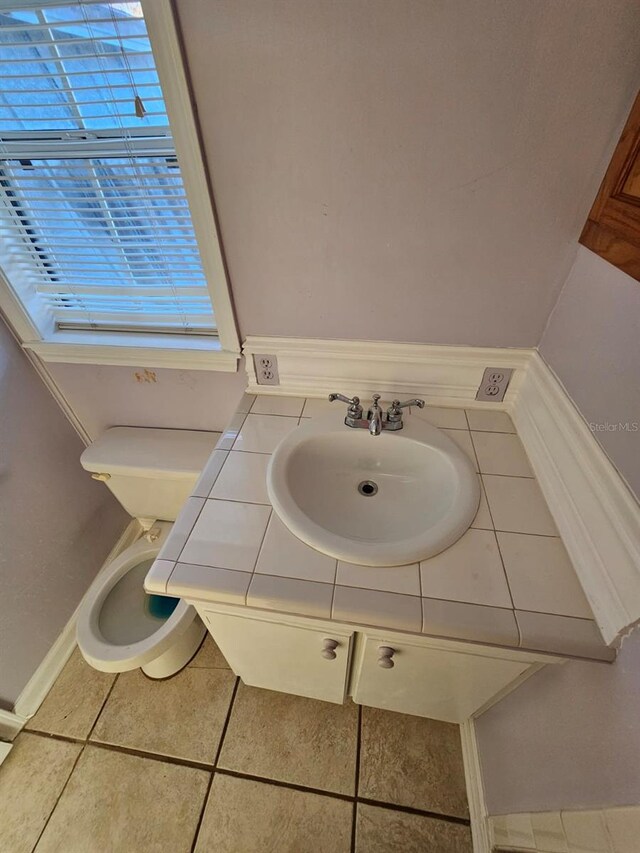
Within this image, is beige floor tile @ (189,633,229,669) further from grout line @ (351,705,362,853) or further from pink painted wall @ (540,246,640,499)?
pink painted wall @ (540,246,640,499)

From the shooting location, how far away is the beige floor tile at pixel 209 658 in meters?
1.27

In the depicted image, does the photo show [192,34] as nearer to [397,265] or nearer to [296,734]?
[397,265]

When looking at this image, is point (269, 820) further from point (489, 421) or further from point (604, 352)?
point (604, 352)

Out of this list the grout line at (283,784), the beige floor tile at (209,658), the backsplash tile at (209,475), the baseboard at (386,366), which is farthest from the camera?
the beige floor tile at (209,658)

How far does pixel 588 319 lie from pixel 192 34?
892mm

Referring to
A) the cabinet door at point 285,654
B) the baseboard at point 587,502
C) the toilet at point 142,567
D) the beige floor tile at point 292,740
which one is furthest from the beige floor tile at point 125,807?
the baseboard at point 587,502

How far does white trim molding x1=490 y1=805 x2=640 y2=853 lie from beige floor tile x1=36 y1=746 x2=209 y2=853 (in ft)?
2.69

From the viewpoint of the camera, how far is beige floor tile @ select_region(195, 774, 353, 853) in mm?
945

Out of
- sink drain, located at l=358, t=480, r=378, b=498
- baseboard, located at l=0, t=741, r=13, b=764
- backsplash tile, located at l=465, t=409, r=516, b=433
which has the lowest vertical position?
baseboard, located at l=0, t=741, r=13, b=764

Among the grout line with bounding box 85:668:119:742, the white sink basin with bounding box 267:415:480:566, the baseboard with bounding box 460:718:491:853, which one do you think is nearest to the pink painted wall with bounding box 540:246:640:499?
the white sink basin with bounding box 267:415:480:566

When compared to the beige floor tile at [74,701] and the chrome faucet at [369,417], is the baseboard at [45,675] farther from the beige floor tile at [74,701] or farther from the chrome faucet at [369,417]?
the chrome faucet at [369,417]

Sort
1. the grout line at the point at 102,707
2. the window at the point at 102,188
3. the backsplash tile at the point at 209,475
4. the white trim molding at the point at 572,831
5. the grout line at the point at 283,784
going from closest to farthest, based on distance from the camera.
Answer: the white trim molding at the point at 572,831
the window at the point at 102,188
the backsplash tile at the point at 209,475
the grout line at the point at 283,784
the grout line at the point at 102,707

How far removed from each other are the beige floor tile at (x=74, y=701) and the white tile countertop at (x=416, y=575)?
95cm

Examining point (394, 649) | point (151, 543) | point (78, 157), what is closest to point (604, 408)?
point (394, 649)
